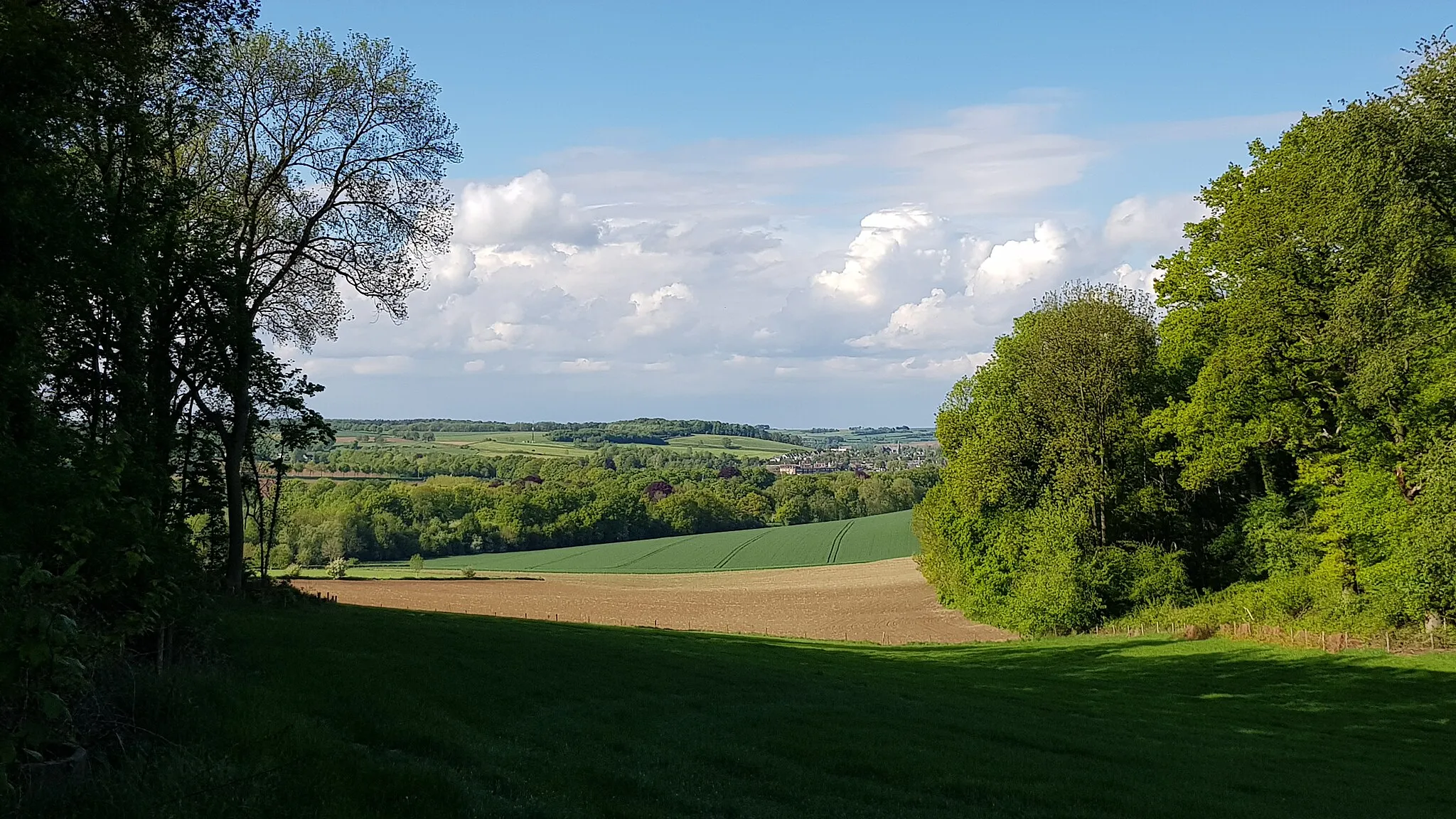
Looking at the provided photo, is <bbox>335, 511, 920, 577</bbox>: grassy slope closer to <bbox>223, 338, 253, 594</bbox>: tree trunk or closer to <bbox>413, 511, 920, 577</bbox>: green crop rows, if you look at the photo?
<bbox>413, 511, 920, 577</bbox>: green crop rows

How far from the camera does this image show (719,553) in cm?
11244

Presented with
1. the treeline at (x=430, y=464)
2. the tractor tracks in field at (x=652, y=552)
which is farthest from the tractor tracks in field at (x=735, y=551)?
the treeline at (x=430, y=464)

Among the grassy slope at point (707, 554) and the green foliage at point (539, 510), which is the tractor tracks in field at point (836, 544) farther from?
the green foliage at point (539, 510)

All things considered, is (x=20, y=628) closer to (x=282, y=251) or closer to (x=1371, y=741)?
(x=282, y=251)

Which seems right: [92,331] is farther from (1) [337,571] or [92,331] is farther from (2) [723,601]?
(1) [337,571]

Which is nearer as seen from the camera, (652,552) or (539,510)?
(652,552)

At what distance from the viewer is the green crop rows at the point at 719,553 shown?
104 m

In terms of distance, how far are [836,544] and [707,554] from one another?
17.2m

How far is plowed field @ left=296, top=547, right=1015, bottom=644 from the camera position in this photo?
60.2 meters

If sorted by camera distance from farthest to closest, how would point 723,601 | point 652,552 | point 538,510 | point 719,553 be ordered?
point 538,510
point 652,552
point 719,553
point 723,601

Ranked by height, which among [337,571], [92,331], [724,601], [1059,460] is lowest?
[724,601]

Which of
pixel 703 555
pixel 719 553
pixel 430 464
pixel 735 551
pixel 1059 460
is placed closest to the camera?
pixel 1059 460

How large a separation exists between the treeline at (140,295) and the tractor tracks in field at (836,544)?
83.8 metres

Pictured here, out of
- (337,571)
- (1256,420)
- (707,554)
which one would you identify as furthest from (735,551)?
(1256,420)
